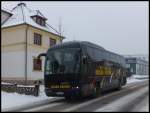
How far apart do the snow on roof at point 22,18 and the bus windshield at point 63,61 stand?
61.9ft

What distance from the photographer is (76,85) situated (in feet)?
65.8

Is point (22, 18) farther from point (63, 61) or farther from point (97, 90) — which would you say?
point (63, 61)

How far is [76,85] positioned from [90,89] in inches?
85.1

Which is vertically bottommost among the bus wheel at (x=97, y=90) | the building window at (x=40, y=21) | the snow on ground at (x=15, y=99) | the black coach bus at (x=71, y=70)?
the snow on ground at (x=15, y=99)

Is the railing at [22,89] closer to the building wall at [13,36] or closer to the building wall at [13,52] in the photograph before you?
the building wall at [13,52]

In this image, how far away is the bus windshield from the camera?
66.7 ft

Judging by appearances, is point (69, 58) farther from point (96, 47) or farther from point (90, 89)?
point (96, 47)

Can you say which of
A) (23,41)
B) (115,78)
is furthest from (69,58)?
(23,41)

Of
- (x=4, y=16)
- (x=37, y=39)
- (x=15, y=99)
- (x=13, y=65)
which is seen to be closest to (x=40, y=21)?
(x=37, y=39)

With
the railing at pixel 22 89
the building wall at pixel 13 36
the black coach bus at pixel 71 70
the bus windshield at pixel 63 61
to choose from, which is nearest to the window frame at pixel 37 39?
the building wall at pixel 13 36

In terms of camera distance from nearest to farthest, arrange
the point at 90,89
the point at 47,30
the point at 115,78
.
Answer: the point at 90,89 < the point at 115,78 < the point at 47,30

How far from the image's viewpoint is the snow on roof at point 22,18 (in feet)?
132

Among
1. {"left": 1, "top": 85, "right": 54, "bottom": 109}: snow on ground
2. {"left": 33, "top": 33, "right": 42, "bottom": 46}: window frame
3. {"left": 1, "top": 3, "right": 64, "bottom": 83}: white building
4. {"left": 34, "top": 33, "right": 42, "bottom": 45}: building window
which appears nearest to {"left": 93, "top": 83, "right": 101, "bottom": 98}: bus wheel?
{"left": 1, "top": 85, "right": 54, "bottom": 109}: snow on ground

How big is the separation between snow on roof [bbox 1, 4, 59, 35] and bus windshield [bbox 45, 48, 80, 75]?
18.9 metres
